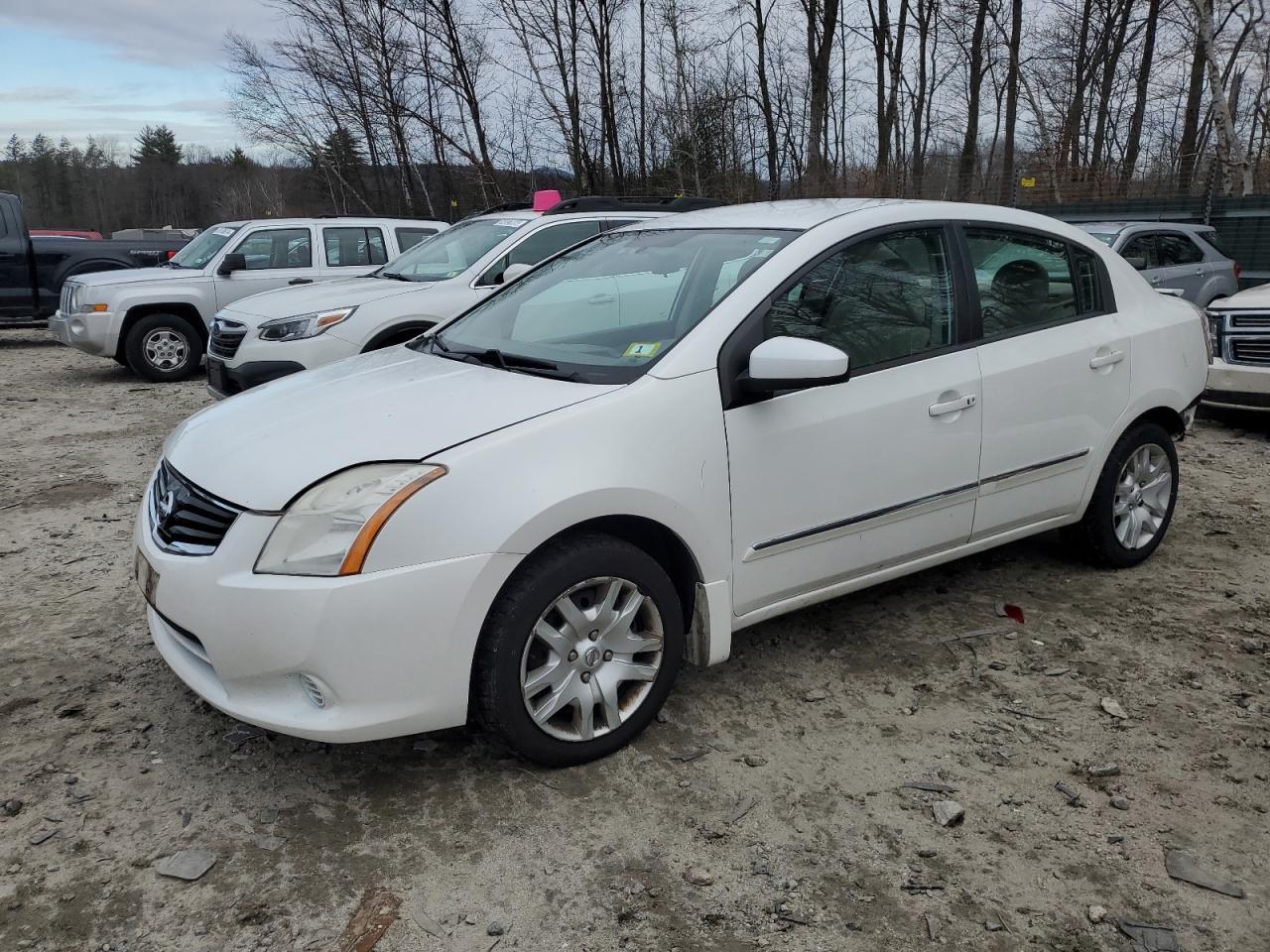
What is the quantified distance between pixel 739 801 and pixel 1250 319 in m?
6.84

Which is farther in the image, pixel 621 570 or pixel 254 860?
pixel 621 570

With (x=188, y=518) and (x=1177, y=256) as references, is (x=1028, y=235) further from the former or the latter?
(x=1177, y=256)

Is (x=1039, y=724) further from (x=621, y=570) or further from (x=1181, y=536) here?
(x=1181, y=536)

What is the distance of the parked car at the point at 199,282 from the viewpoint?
10.4 metres

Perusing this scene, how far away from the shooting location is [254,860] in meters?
2.56

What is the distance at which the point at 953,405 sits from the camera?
3.58 meters

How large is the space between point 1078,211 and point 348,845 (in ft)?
56.8

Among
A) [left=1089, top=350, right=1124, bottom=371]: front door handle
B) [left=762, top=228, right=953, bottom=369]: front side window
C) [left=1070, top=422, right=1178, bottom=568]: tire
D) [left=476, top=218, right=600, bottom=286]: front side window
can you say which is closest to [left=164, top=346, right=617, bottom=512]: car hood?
[left=762, top=228, right=953, bottom=369]: front side window

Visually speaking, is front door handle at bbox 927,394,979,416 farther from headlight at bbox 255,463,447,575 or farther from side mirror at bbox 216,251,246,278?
side mirror at bbox 216,251,246,278

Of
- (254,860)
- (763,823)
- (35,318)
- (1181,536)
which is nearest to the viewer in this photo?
(254,860)

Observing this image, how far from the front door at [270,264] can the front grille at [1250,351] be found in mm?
8952

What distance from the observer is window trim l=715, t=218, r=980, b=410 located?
3.10 m

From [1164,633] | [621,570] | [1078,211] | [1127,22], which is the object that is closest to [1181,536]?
[1164,633]

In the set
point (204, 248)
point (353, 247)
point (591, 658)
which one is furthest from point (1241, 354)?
point (204, 248)
